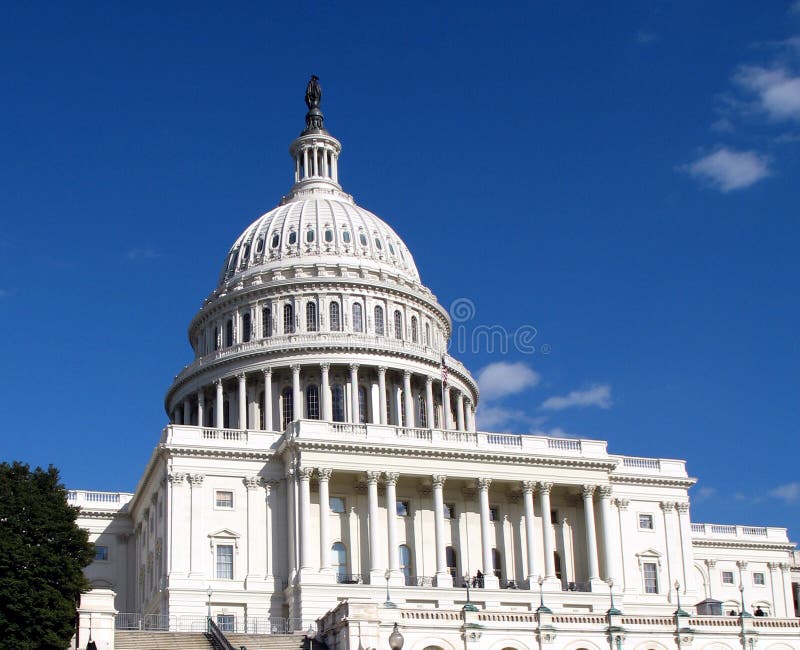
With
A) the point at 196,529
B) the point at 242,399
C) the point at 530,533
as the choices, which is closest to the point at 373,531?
the point at 530,533

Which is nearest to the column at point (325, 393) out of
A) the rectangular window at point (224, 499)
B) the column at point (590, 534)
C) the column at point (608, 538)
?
the rectangular window at point (224, 499)

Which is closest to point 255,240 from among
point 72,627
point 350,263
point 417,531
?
point 350,263

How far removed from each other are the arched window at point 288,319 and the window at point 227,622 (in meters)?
34.1

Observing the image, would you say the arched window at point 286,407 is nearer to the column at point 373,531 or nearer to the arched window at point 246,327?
the arched window at point 246,327

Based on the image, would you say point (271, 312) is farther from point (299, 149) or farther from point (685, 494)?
point (685, 494)

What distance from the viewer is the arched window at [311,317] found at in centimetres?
11250

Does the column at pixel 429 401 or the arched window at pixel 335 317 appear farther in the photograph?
the arched window at pixel 335 317

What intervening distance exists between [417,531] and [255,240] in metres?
40.7

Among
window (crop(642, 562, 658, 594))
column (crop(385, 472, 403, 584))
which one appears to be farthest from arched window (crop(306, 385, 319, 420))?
window (crop(642, 562, 658, 594))

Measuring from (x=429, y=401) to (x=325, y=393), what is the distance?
30.2 ft

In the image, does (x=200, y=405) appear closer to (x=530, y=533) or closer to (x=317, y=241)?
(x=317, y=241)

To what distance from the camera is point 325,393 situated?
107250mm

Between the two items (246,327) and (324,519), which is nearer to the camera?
(324,519)

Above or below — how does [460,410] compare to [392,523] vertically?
above
